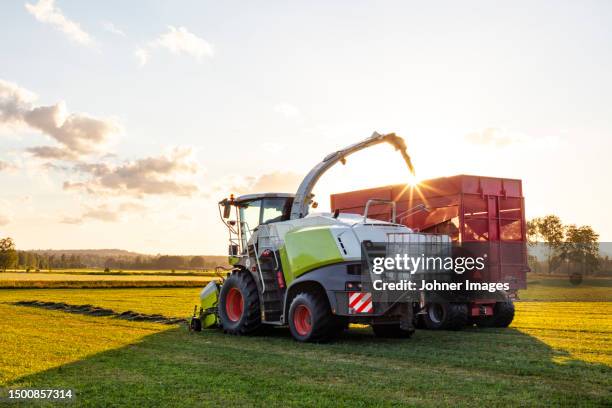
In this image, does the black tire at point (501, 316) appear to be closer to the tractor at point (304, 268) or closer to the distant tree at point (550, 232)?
the tractor at point (304, 268)

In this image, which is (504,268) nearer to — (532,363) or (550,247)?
(532,363)

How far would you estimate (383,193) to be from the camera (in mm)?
17766

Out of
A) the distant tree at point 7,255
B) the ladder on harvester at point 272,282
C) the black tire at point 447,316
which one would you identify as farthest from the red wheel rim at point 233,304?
the distant tree at point 7,255

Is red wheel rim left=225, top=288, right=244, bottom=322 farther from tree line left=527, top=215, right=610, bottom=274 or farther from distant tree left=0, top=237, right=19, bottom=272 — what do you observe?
distant tree left=0, top=237, right=19, bottom=272

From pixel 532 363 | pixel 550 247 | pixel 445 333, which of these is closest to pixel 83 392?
pixel 532 363

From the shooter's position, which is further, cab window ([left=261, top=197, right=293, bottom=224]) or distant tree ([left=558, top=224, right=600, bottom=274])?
distant tree ([left=558, top=224, right=600, bottom=274])

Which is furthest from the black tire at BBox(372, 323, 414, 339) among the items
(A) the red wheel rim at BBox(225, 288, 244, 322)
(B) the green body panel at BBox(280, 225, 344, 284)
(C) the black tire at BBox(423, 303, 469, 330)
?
(A) the red wheel rim at BBox(225, 288, 244, 322)

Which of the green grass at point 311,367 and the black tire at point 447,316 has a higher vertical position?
the black tire at point 447,316

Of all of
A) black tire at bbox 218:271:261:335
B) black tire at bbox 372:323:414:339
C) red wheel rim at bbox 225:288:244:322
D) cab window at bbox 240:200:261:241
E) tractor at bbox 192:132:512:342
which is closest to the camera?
tractor at bbox 192:132:512:342

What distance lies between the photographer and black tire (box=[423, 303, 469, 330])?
51.4 feet

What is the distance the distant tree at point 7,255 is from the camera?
118125 mm

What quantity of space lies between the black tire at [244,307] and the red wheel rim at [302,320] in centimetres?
145

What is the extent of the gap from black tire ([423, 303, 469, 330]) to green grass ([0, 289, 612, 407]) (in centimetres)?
43

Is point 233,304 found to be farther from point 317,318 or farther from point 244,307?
point 317,318
